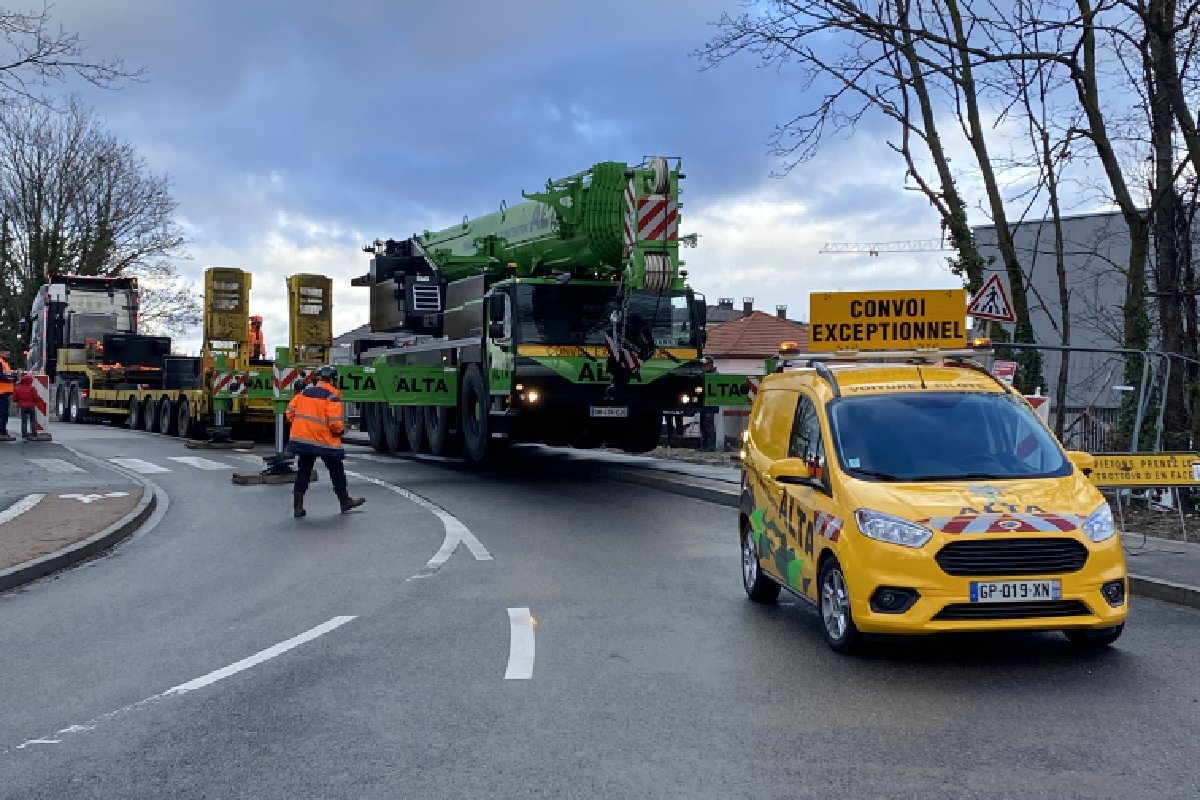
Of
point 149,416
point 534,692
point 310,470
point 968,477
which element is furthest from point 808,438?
point 149,416

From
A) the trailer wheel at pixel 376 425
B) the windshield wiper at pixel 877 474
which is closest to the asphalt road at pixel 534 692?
the windshield wiper at pixel 877 474

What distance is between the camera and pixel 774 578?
28.8 ft

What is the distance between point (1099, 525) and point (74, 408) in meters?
37.1

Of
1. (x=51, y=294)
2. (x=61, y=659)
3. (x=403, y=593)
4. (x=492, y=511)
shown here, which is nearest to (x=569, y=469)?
(x=492, y=511)

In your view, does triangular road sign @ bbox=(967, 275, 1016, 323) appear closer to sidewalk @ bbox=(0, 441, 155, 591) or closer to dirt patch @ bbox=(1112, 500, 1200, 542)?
dirt patch @ bbox=(1112, 500, 1200, 542)

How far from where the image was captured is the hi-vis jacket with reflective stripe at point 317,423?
15078mm

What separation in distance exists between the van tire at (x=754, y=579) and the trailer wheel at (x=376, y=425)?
17.3 metres

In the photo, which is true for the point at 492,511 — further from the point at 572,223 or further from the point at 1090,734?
the point at 1090,734

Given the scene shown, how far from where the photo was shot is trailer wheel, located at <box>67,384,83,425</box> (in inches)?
1523

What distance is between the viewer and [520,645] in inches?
301

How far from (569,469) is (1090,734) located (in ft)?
53.3

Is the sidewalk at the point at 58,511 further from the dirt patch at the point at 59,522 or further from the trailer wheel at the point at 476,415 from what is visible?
the trailer wheel at the point at 476,415

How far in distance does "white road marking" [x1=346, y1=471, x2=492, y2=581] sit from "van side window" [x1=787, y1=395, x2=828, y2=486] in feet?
11.6

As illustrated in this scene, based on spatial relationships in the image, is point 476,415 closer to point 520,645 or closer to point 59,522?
point 59,522
